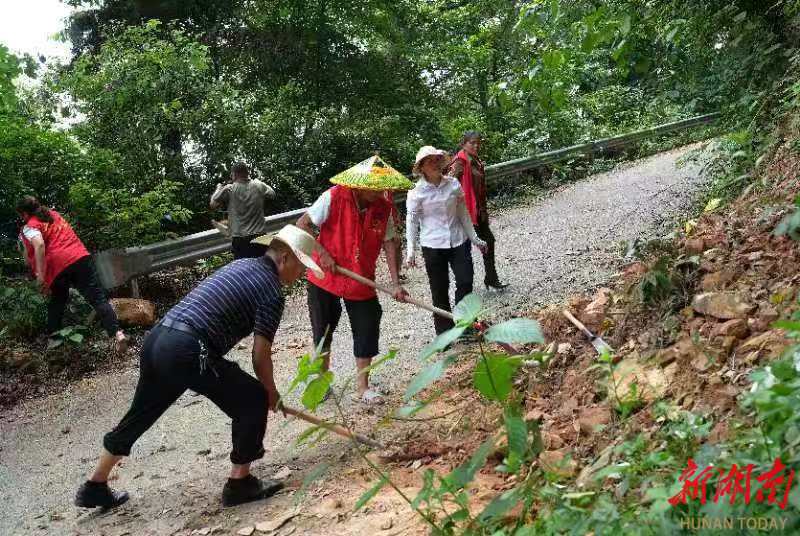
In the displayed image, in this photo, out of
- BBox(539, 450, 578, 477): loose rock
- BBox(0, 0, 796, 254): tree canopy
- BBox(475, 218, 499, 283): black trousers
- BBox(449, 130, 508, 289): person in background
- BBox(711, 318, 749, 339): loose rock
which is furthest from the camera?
BBox(475, 218, 499, 283): black trousers

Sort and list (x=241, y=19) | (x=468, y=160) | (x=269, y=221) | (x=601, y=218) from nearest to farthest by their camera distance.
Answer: (x=468, y=160) → (x=269, y=221) → (x=601, y=218) → (x=241, y=19)

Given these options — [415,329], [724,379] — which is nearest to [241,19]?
[415,329]

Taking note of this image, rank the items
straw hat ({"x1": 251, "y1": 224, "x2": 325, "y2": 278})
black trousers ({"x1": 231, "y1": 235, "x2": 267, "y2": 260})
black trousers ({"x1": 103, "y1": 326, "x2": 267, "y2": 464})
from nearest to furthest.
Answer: black trousers ({"x1": 103, "y1": 326, "x2": 267, "y2": 464}) → straw hat ({"x1": 251, "y1": 224, "x2": 325, "y2": 278}) → black trousers ({"x1": 231, "y1": 235, "x2": 267, "y2": 260})

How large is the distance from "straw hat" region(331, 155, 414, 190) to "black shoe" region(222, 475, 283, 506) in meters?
2.15

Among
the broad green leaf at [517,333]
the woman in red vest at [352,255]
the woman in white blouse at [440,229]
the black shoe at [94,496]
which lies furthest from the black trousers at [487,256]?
the broad green leaf at [517,333]

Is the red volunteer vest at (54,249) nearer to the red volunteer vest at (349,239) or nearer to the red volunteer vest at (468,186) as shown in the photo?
the red volunteer vest at (349,239)

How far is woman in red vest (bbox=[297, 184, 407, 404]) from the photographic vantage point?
219 inches

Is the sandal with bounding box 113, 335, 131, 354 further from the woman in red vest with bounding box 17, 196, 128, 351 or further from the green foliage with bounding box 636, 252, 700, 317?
the green foliage with bounding box 636, 252, 700, 317

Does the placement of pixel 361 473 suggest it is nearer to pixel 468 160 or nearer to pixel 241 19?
pixel 468 160

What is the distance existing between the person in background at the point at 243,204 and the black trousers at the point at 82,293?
188cm

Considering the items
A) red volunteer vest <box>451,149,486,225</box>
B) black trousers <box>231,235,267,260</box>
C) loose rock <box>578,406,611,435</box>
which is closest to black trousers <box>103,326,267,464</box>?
loose rock <box>578,406,611,435</box>

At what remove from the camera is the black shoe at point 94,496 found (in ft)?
15.0

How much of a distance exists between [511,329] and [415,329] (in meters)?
5.40

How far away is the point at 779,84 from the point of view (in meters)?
7.85
